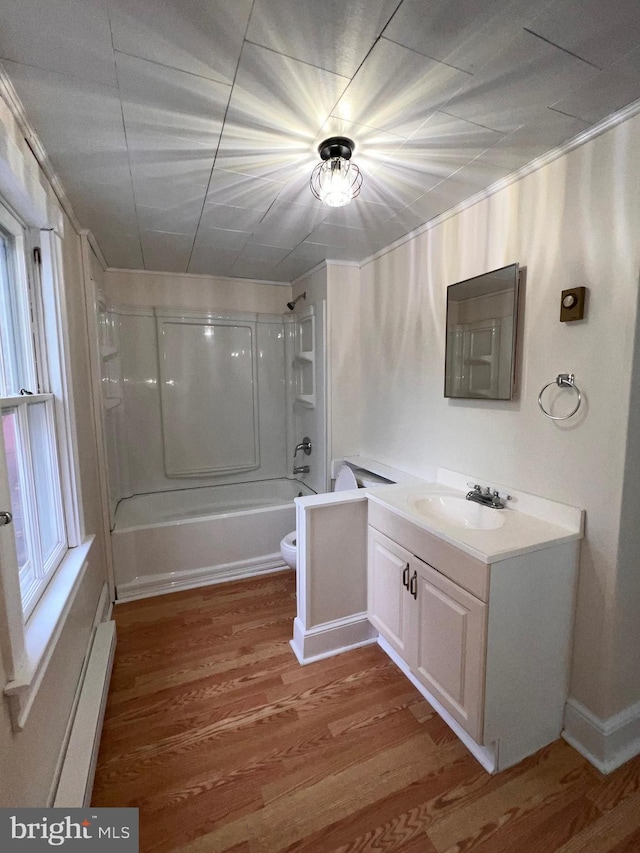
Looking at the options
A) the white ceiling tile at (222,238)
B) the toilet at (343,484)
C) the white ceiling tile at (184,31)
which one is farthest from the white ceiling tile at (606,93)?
the toilet at (343,484)

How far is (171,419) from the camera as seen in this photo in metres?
Result: 3.19

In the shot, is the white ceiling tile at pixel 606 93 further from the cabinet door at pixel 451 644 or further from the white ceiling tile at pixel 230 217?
the cabinet door at pixel 451 644

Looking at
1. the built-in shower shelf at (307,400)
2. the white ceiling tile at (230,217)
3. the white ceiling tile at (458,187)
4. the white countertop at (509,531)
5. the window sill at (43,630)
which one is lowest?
the window sill at (43,630)

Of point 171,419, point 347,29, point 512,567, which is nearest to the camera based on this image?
point 347,29

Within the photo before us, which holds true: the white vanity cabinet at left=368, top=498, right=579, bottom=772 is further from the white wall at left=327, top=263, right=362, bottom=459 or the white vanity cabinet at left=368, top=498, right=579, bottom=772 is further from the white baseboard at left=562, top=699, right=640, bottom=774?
the white wall at left=327, top=263, right=362, bottom=459

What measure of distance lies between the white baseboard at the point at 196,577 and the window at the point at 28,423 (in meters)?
0.99

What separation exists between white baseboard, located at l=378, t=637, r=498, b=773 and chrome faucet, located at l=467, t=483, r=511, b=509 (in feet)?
2.81

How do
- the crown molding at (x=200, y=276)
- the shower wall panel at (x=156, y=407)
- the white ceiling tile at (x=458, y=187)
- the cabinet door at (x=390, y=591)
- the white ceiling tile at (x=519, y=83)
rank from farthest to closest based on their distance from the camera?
the shower wall panel at (x=156, y=407), the crown molding at (x=200, y=276), the cabinet door at (x=390, y=591), the white ceiling tile at (x=458, y=187), the white ceiling tile at (x=519, y=83)

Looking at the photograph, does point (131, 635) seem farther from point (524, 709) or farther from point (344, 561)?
point (524, 709)

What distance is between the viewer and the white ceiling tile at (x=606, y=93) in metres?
1.01

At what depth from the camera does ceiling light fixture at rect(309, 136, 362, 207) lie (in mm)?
1335

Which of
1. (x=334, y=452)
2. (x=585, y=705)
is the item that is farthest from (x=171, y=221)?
(x=585, y=705)

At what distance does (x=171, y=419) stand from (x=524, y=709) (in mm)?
2953

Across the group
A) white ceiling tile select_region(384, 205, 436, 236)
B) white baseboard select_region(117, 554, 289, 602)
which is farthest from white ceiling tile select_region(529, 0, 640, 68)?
white baseboard select_region(117, 554, 289, 602)
